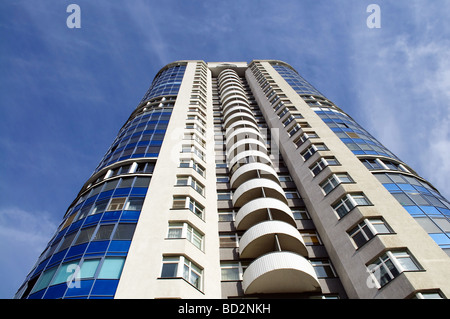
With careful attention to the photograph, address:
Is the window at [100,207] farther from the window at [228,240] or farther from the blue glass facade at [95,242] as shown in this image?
the window at [228,240]

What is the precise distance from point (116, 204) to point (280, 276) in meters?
11.9

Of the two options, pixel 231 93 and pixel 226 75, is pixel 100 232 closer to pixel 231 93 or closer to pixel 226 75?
pixel 231 93

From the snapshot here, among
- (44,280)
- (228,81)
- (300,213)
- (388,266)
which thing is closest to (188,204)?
(44,280)

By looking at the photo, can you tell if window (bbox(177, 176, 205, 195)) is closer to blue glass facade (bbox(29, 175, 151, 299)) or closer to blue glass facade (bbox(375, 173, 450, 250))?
blue glass facade (bbox(29, 175, 151, 299))

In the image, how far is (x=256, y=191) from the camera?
25.6m

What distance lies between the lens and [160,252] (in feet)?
55.9

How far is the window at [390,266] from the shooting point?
15.9 meters

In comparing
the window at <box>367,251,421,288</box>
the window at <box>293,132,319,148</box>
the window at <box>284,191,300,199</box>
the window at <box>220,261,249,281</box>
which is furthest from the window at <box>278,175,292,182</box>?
the window at <box>367,251,421,288</box>

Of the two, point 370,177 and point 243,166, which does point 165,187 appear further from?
point 370,177

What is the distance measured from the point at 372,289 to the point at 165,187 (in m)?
14.9

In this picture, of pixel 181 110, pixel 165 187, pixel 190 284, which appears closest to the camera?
pixel 190 284

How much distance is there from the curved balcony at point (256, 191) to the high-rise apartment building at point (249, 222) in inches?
4.0
